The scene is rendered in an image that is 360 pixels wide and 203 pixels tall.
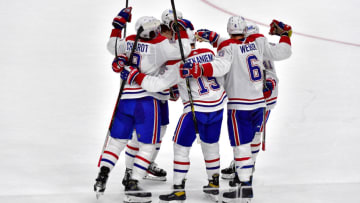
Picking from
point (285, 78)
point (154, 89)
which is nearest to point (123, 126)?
point (154, 89)

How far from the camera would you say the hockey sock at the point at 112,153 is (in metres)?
4.07

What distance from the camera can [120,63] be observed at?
13.3ft

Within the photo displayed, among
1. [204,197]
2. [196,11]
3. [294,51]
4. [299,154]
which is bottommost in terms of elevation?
[204,197]

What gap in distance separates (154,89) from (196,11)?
584cm

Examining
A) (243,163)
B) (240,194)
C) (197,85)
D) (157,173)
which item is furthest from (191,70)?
(157,173)

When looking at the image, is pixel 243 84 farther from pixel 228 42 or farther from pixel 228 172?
pixel 228 172

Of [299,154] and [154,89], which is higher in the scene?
[154,89]

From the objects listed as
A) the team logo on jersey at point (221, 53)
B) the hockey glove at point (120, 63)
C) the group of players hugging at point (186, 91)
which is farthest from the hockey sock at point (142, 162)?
the team logo on jersey at point (221, 53)

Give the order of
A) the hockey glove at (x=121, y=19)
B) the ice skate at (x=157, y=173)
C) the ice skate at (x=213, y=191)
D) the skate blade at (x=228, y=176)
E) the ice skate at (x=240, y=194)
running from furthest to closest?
the skate blade at (x=228, y=176) → the ice skate at (x=157, y=173) → the hockey glove at (x=121, y=19) → the ice skate at (x=213, y=191) → the ice skate at (x=240, y=194)

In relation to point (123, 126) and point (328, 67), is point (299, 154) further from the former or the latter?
point (328, 67)

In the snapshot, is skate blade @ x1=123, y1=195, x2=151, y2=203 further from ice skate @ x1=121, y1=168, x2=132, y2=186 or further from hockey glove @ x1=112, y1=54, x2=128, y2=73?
hockey glove @ x1=112, y1=54, x2=128, y2=73

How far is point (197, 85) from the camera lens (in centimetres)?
405

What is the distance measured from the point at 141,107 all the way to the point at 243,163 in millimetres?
853

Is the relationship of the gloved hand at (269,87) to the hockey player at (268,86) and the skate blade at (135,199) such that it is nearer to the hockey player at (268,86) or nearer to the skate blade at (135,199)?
the hockey player at (268,86)
